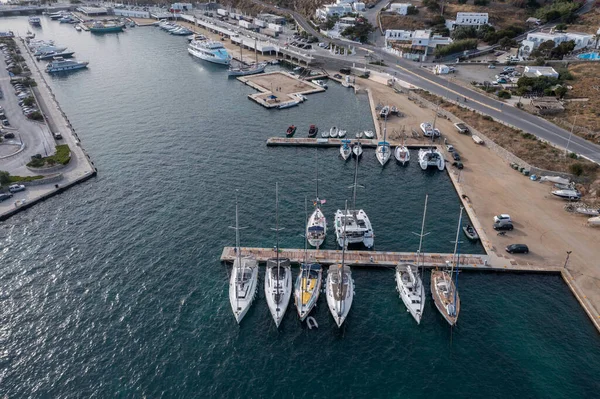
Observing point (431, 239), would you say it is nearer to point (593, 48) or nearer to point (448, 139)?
point (448, 139)

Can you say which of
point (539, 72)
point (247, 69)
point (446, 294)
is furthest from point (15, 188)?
point (539, 72)

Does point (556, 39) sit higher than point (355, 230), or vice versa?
point (556, 39)

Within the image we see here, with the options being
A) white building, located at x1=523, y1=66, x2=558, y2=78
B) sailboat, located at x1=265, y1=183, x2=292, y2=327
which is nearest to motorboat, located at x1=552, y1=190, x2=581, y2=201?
sailboat, located at x1=265, y1=183, x2=292, y2=327

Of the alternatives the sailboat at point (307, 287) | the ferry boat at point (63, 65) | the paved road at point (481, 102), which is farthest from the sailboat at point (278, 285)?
the ferry boat at point (63, 65)

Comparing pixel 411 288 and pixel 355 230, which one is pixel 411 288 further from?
pixel 355 230

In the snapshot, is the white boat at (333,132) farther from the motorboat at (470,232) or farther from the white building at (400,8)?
the white building at (400,8)

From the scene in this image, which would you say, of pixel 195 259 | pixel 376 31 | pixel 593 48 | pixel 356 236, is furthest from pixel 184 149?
pixel 593 48

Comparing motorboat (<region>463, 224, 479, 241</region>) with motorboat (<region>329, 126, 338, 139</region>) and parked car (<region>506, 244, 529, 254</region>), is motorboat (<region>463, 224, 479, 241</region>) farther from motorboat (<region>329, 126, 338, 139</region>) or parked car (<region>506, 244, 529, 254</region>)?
motorboat (<region>329, 126, 338, 139</region>)

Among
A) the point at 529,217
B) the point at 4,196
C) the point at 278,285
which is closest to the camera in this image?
the point at 278,285
